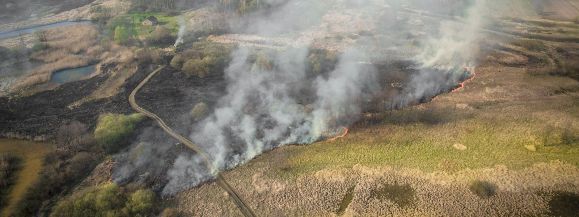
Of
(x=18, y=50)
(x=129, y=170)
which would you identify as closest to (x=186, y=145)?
(x=129, y=170)

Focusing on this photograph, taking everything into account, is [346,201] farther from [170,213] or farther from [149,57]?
[149,57]

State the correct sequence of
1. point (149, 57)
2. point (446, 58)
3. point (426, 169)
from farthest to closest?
point (149, 57) < point (446, 58) < point (426, 169)

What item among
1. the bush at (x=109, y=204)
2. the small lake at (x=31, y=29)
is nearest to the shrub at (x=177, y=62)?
the bush at (x=109, y=204)

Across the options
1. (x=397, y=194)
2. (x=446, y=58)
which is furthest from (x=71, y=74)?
(x=446, y=58)

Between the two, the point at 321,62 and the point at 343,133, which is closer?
the point at 343,133

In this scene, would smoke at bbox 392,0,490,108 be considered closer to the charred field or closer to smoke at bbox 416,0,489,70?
smoke at bbox 416,0,489,70

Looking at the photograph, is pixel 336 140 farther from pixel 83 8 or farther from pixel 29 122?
pixel 83 8
